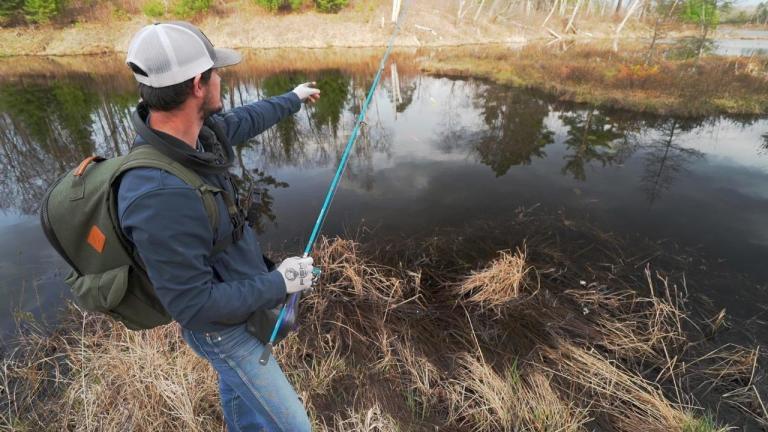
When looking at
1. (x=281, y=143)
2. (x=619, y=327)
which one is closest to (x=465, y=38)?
(x=281, y=143)

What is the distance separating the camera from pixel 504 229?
6363mm

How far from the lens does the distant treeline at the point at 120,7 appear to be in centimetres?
2970

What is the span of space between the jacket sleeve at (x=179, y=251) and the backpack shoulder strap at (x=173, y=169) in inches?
2.0

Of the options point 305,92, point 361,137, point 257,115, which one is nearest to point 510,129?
point 361,137

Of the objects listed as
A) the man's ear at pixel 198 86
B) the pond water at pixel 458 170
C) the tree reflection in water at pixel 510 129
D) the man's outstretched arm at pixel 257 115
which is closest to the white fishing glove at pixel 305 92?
the man's outstretched arm at pixel 257 115

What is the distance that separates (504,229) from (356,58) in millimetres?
21973

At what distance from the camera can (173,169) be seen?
1446mm

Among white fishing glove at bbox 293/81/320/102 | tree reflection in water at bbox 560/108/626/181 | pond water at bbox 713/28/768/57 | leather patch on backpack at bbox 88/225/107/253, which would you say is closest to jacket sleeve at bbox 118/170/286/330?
leather patch on backpack at bbox 88/225/107/253

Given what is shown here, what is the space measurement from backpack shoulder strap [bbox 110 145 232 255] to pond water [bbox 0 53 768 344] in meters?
4.56

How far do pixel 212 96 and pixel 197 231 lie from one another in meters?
0.65

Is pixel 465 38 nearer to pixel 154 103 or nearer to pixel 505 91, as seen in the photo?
pixel 505 91

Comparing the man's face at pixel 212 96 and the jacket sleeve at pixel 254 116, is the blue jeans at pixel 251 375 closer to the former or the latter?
the man's face at pixel 212 96

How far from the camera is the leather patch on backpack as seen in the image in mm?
1447

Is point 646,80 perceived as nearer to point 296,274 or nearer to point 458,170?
point 458,170
